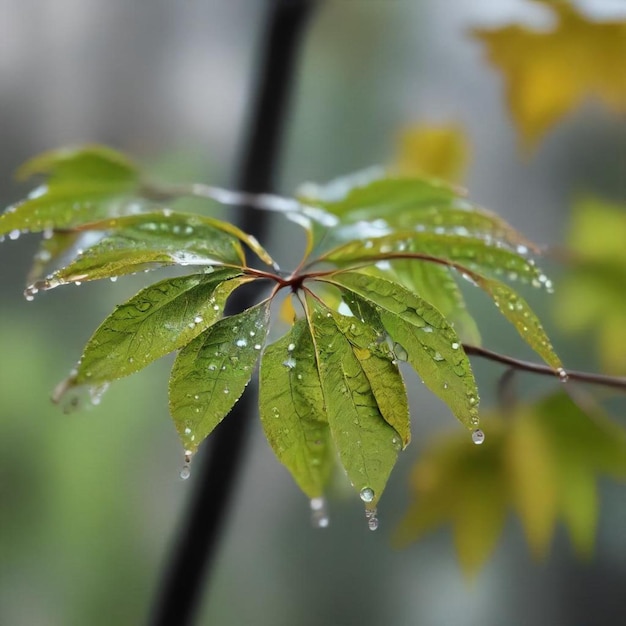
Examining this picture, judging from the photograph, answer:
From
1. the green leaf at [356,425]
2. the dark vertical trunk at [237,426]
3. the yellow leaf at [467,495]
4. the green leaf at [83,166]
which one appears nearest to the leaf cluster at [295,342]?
the green leaf at [356,425]

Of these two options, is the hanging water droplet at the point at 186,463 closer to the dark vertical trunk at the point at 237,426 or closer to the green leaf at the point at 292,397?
the green leaf at the point at 292,397

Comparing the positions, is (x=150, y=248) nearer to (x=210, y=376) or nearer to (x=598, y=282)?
(x=210, y=376)

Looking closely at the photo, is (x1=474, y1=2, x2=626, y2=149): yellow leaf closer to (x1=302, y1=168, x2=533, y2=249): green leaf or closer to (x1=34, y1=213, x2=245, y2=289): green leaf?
(x1=302, y1=168, x2=533, y2=249): green leaf

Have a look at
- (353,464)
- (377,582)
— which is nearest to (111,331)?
(353,464)

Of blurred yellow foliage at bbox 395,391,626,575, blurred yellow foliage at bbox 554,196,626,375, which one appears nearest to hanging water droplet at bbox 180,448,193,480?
blurred yellow foliage at bbox 395,391,626,575

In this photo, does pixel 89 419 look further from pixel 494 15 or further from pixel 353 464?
pixel 494 15

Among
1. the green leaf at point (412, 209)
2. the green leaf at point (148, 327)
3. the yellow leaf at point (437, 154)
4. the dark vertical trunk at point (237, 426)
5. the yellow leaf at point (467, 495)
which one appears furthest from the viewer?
the yellow leaf at point (437, 154)
